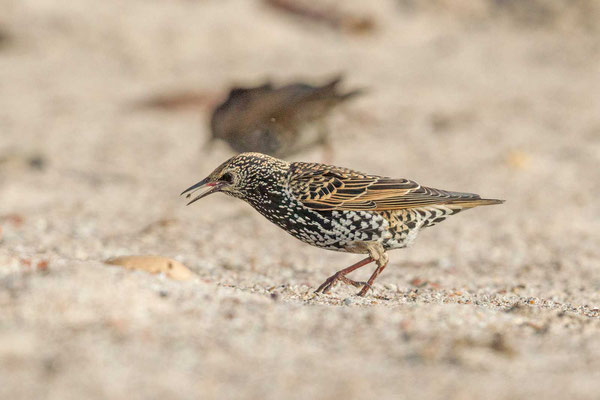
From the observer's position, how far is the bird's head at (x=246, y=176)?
541 centimetres

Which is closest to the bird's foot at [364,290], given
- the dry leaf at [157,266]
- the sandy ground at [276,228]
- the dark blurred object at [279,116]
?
the sandy ground at [276,228]

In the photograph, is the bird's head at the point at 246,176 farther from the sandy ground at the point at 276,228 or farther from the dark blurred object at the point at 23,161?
the dark blurred object at the point at 23,161

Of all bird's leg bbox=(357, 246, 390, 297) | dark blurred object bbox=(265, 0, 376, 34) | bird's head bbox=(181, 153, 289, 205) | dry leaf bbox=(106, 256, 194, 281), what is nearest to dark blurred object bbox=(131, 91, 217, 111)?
dark blurred object bbox=(265, 0, 376, 34)

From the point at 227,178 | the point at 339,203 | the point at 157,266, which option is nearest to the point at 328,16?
the point at 227,178

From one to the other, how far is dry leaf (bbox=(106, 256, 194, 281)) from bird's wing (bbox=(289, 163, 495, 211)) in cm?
100

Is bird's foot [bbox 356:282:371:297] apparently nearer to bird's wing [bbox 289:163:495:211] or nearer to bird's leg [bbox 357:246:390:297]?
bird's leg [bbox 357:246:390:297]

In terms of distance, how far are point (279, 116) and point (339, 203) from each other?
10.4 ft

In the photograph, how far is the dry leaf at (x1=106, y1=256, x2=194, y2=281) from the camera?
4.62 meters

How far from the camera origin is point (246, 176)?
215 inches

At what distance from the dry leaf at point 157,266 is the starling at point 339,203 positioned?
776 mm

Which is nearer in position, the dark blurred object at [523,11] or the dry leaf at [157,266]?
the dry leaf at [157,266]

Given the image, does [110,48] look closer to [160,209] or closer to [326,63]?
[326,63]

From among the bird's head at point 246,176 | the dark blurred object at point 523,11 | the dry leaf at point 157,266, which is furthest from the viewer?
the dark blurred object at point 523,11

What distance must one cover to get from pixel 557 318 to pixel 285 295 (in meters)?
1.69
